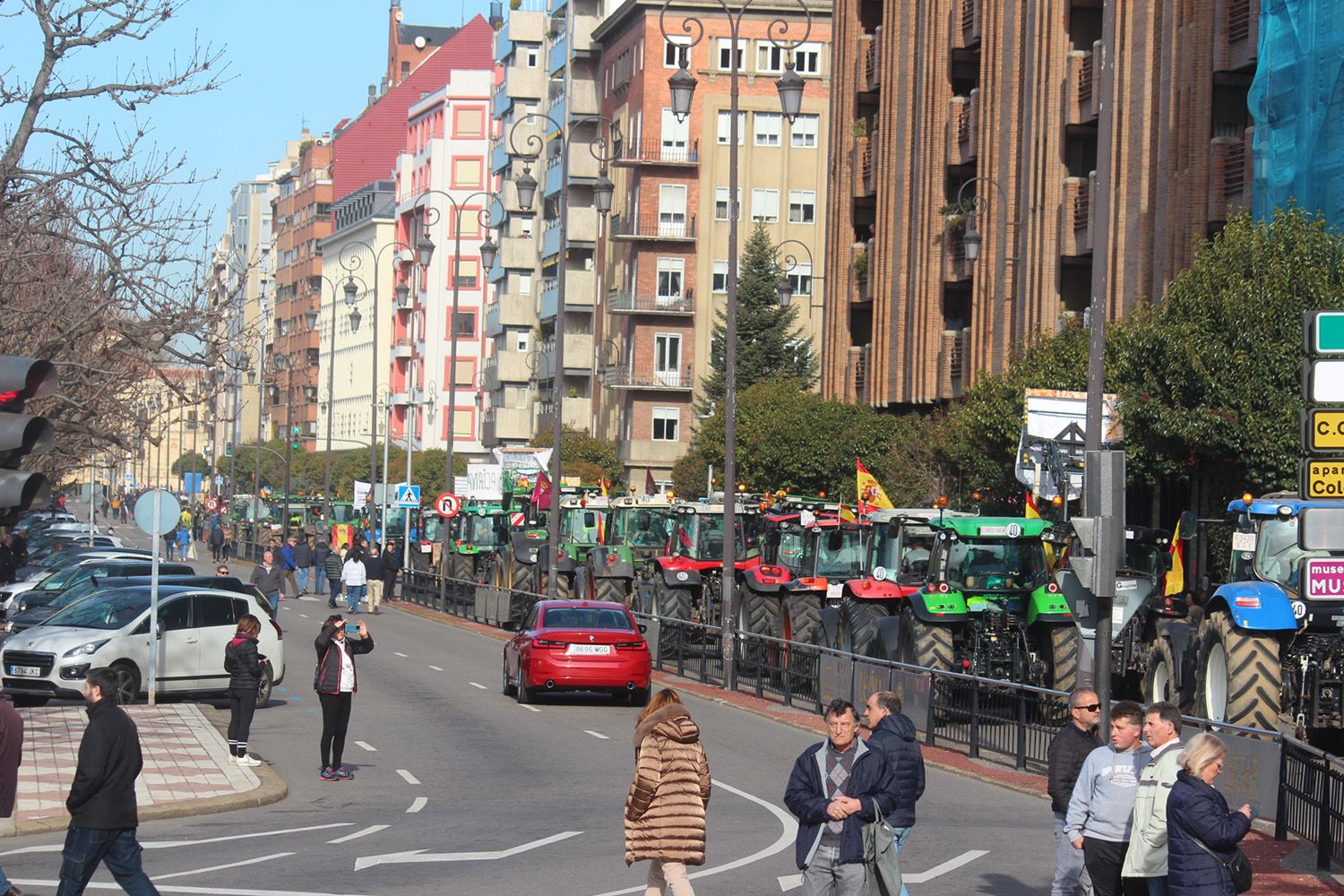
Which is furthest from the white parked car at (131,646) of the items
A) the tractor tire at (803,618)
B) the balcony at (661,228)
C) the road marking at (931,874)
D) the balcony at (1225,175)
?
the balcony at (661,228)

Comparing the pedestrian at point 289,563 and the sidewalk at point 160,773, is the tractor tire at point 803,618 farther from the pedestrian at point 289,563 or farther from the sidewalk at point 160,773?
the pedestrian at point 289,563

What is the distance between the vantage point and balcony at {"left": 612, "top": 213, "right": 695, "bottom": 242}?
277 ft

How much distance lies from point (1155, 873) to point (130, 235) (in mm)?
19797

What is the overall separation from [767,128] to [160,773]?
227ft

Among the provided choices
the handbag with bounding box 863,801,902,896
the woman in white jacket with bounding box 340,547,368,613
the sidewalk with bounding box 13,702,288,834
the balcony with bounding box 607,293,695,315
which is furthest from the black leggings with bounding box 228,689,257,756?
the balcony with bounding box 607,293,695,315

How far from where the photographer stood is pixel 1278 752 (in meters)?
16.7

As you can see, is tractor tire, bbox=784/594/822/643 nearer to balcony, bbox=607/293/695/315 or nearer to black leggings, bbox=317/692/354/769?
black leggings, bbox=317/692/354/769

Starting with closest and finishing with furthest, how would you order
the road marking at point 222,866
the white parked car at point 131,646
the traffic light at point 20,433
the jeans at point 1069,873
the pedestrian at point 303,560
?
the traffic light at point 20,433 < the jeans at point 1069,873 < the road marking at point 222,866 < the white parked car at point 131,646 < the pedestrian at point 303,560

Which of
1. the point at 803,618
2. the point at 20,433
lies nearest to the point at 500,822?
the point at 20,433

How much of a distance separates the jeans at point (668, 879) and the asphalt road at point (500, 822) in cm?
214

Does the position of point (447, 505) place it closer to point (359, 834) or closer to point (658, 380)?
point (658, 380)

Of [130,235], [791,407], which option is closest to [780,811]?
[130,235]

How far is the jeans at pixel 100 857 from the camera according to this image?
12.0 metres

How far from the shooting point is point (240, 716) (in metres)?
20.9
